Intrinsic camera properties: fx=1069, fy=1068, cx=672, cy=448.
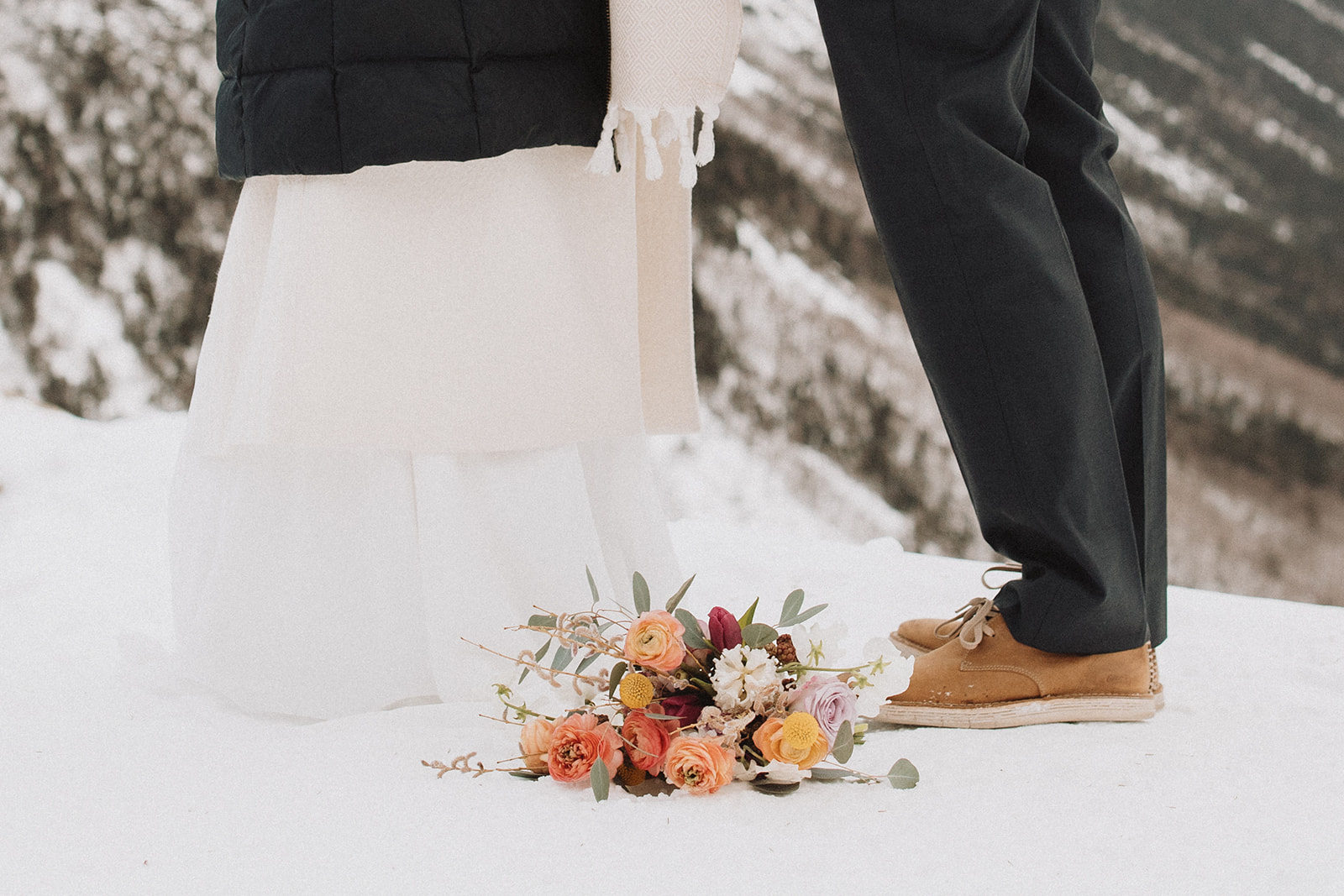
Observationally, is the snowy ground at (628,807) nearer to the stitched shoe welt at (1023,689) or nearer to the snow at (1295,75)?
the stitched shoe welt at (1023,689)

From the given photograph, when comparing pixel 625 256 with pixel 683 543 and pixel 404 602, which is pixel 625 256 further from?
pixel 683 543

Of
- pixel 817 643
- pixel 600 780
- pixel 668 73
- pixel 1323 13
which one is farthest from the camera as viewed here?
pixel 1323 13

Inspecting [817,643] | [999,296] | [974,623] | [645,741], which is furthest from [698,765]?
[999,296]

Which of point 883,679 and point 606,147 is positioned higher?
point 606,147

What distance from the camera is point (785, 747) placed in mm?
760

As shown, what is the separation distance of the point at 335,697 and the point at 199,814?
28 cm

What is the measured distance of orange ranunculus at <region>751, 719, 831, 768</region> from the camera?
0.76 meters

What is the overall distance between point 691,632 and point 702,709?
0.06 m

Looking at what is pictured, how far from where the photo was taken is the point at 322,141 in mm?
933

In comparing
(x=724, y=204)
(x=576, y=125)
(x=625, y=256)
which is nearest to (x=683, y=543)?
(x=625, y=256)

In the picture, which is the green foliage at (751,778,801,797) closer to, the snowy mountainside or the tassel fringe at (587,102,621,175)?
the tassel fringe at (587,102,621,175)

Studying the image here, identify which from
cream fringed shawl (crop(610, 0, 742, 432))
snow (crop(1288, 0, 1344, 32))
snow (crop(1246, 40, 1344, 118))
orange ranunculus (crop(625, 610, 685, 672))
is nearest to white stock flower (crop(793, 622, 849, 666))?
orange ranunculus (crop(625, 610, 685, 672))

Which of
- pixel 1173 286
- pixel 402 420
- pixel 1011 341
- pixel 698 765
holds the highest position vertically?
pixel 1011 341

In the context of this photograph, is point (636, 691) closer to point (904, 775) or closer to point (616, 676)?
point (616, 676)
